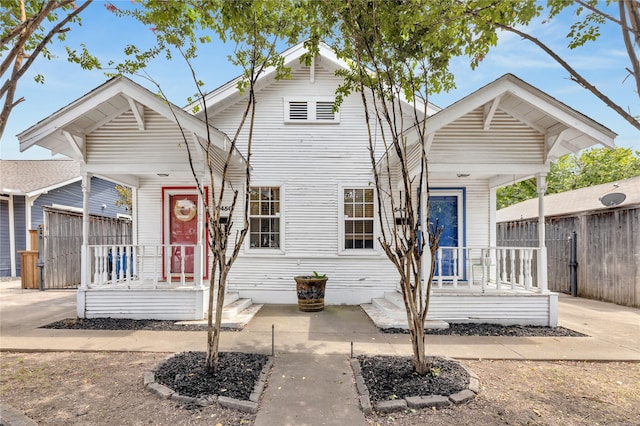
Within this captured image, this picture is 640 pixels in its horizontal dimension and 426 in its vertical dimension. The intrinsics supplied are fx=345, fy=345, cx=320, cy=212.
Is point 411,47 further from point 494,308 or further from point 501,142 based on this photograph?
point 494,308

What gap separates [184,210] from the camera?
26.7ft

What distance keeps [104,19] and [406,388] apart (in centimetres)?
635

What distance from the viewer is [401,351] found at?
4.68m

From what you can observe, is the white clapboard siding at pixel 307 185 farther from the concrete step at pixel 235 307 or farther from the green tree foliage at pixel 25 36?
the green tree foliage at pixel 25 36

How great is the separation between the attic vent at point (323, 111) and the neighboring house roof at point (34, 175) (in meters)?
11.3

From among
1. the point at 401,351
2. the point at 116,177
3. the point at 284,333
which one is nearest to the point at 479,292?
the point at 401,351

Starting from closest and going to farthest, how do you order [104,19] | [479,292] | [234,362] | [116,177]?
[234,362] → [104,19] → [479,292] → [116,177]

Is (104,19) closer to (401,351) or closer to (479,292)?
(401,351)

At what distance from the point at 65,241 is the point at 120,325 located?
6517 mm

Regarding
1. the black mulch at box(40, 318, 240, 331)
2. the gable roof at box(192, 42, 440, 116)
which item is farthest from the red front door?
the gable roof at box(192, 42, 440, 116)

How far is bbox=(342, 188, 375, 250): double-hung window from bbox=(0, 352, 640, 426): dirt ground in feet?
13.5

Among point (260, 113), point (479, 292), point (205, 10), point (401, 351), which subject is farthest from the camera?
point (260, 113)

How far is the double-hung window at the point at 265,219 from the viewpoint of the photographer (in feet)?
26.9

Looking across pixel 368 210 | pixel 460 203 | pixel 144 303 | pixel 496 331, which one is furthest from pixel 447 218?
pixel 144 303
